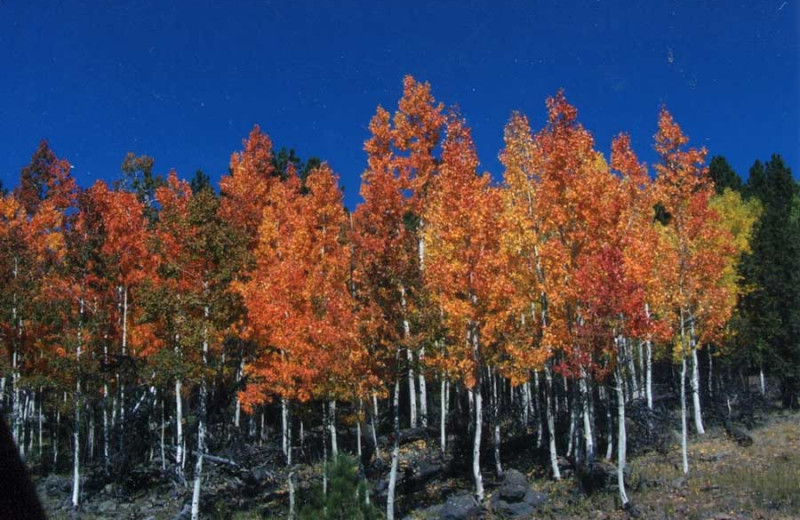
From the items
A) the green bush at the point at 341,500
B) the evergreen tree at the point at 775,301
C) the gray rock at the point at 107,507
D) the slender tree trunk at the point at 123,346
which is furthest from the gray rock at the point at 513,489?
the evergreen tree at the point at 775,301

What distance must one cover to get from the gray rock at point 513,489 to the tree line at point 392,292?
35.9 inches

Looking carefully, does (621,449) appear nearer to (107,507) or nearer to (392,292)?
(392,292)

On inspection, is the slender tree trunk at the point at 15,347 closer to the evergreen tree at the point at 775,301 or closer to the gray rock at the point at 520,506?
the gray rock at the point at 520,506

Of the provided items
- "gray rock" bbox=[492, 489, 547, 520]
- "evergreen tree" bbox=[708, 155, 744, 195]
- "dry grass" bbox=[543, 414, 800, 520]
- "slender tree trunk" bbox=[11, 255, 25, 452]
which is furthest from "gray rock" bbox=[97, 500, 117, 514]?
"evergreen tree" bbox=[708, 155, 744, 195]

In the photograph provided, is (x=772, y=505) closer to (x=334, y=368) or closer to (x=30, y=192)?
(x=334, y=368)

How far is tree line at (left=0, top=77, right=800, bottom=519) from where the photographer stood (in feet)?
69.2

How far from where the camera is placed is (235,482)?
27016 mm

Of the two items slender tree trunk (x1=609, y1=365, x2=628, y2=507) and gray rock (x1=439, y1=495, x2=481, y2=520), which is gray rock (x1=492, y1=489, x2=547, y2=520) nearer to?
gray rock (x1=439, y1=495, x2=481, y2=520)

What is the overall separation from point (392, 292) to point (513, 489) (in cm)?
727

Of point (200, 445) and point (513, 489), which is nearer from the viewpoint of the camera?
point (200, 445)

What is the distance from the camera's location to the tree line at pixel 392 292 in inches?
830

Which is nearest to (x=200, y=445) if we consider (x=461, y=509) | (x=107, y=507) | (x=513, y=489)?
(x=107, y=507)

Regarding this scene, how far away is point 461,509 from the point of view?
1970 centimetres

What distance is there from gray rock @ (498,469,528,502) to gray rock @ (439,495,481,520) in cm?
95
